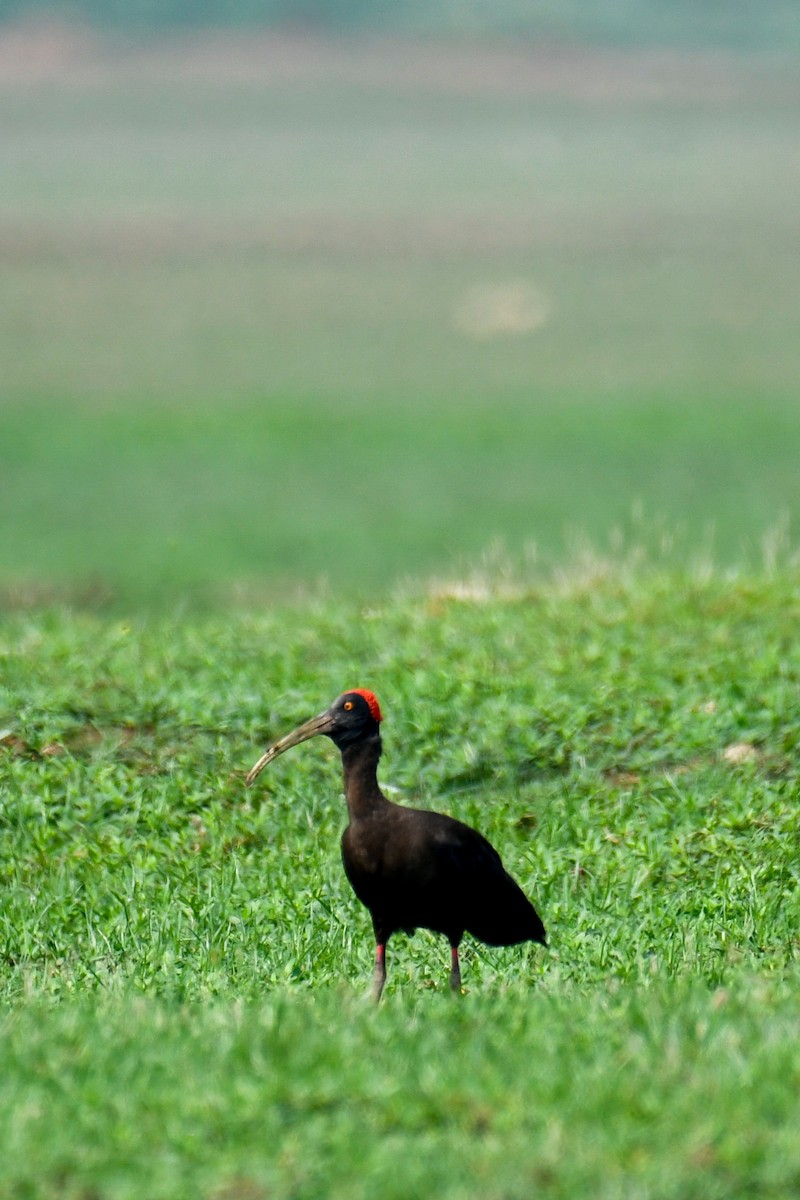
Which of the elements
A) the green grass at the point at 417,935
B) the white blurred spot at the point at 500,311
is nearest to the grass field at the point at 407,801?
the green grass at the point at 417,935

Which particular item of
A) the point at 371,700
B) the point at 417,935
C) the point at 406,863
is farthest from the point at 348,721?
the point at 417,935

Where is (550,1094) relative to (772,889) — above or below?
above

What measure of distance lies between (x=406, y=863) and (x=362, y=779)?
13.0 inches

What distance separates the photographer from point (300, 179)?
75125 mm

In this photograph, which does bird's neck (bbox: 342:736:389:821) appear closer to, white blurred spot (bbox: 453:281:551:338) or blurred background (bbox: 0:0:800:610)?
blurred background (bbox: 0:0:800:610)

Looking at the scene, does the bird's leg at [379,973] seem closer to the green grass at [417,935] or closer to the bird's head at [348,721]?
the green grass at [417,935]

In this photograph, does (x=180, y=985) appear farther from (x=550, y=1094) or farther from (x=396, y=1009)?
(x=550, y=1094)

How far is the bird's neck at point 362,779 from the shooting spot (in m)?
6.01

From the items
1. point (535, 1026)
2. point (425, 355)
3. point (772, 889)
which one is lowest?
point (425, 355)

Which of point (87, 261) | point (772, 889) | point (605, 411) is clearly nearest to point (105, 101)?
point (87, 261)

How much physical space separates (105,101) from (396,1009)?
296ft

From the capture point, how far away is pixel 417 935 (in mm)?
7145

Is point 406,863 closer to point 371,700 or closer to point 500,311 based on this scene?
point 371,700

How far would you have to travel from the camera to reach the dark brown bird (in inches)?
233
